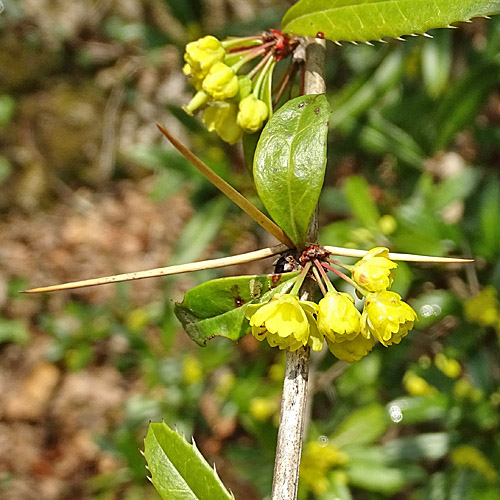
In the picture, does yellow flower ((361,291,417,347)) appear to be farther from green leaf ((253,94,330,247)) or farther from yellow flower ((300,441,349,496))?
yellow flower ((300,441,349,496))

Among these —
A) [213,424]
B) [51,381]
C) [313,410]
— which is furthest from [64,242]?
[313,410]

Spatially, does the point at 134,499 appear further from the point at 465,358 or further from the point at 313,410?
the point at 465,358

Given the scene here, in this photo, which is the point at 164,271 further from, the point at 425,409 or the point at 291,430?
the point at 425,409

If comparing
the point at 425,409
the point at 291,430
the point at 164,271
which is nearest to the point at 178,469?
the point at 291,430

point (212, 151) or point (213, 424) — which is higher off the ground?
point (212, 151)

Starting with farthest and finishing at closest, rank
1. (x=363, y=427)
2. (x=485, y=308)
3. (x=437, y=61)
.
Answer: (x=437, y=61), (x=363, y=427), (x=485, y=308)
